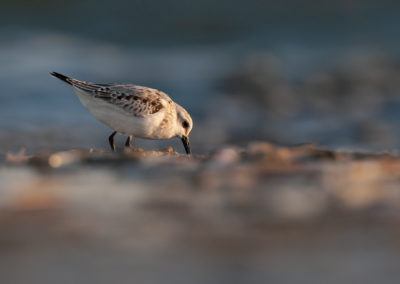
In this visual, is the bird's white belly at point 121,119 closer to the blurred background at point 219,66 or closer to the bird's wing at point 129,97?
the bird's wing at point 129,97

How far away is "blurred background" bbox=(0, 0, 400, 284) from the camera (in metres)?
2.27

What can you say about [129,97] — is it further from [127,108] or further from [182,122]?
[182,122]

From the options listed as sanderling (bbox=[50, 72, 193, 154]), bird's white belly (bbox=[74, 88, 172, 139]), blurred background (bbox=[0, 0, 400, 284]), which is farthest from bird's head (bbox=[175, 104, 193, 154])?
blurred background (bbox=[0, 0, 400, 284])

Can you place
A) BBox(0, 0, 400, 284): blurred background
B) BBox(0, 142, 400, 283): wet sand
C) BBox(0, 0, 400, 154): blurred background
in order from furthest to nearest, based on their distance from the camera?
BBox(0, 0, 400, 154): blurred background < BBox(0, 0, 400, 284): blurred background < BBox(0, 142, 400, 283): wet sand

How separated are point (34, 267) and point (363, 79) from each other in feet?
45.1

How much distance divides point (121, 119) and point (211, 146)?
491 centimetres

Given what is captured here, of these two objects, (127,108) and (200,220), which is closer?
(200,220)

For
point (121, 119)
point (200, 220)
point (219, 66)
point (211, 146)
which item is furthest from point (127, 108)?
point (219, 66)

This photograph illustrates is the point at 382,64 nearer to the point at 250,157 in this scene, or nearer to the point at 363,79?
the point at 363,79

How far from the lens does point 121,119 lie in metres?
5.14

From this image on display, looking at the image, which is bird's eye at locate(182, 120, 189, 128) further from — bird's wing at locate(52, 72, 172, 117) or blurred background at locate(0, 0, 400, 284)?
blurred background at locate(0, 0, 400, 284)

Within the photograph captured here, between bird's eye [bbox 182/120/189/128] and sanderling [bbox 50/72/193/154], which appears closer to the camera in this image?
sanderling [bbox 50/72/193/154]

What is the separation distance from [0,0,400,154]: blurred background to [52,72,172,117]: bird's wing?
3581mm

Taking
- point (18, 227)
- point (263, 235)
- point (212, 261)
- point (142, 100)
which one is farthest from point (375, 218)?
point (142, 100)
